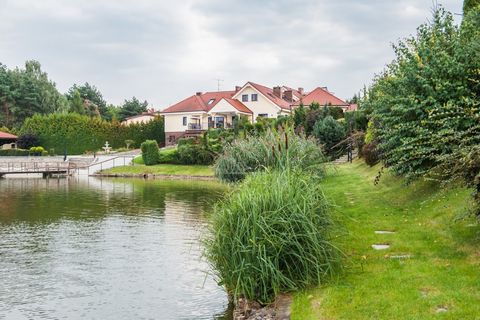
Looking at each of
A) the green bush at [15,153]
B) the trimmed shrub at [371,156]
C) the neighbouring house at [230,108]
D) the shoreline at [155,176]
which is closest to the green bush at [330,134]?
the shoreline at [155,176]

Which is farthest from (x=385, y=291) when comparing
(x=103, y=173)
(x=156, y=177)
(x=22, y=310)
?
(x=103, y=173)

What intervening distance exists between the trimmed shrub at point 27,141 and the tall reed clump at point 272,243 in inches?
2424

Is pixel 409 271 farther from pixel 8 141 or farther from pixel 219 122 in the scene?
pixel 8 141

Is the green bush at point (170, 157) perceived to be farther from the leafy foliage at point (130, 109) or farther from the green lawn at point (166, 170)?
the leafy foliage at point (130, 109)

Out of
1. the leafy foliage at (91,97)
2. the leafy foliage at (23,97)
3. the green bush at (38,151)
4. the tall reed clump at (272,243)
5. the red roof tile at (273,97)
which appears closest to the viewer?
the tall reed clump at (272,243)

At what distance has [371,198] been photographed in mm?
16062

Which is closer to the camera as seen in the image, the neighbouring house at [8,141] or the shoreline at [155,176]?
the shoreline at [155,176]

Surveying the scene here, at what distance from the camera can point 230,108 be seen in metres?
63.5

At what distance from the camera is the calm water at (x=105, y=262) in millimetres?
9945

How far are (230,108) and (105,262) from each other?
5084 centimetres

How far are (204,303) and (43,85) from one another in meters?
79.2

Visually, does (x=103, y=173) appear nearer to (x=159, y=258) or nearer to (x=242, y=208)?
(x=159, y=258)

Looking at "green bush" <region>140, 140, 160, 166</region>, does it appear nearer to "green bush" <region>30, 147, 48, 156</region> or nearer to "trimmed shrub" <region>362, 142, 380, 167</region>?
"green bush" <region>30, 147, 48, 156</region>

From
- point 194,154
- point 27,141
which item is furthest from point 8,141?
point 194,154
